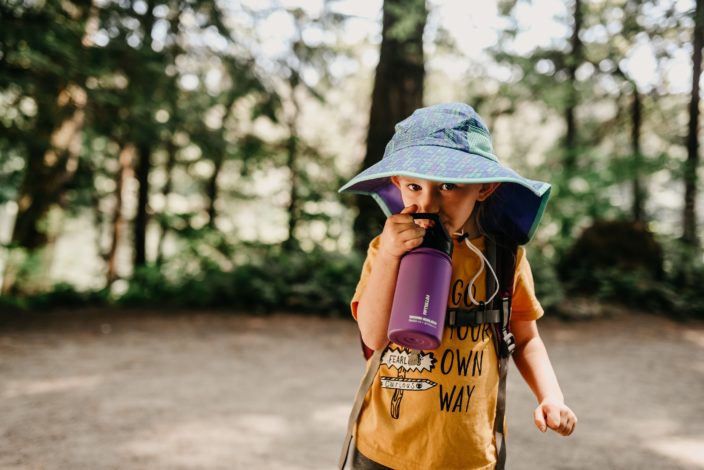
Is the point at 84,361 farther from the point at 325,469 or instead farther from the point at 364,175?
the point at 364,175

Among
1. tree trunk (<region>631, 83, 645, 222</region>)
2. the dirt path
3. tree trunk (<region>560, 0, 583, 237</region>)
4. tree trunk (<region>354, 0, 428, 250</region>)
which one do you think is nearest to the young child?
the dirt path

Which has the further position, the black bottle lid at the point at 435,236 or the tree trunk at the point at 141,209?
the tree trunk at the point at 141,209

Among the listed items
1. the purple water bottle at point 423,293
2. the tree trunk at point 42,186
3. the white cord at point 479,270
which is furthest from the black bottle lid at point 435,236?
the tree trunk at point 42,186

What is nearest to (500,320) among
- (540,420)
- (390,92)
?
(540,420)

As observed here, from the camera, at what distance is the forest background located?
7.24 m

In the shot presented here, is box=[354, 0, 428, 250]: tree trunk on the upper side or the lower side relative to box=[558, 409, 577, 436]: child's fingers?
upper

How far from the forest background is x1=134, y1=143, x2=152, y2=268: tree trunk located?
0.04 meters

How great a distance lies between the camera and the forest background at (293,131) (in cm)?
724

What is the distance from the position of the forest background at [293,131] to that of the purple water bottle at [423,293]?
6210mm

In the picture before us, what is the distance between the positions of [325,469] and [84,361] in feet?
10.7

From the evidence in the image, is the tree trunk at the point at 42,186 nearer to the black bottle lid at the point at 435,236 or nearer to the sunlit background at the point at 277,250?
the sunlit background at the point at 277,250

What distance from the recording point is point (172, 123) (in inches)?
309

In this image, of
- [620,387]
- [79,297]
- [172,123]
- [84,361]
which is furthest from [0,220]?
[620,387]

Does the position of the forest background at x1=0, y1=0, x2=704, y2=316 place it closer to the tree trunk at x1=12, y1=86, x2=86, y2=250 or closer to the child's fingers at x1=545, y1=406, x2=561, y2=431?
the tree trunk at x1=12, y1=86, x2=86, y2=250
